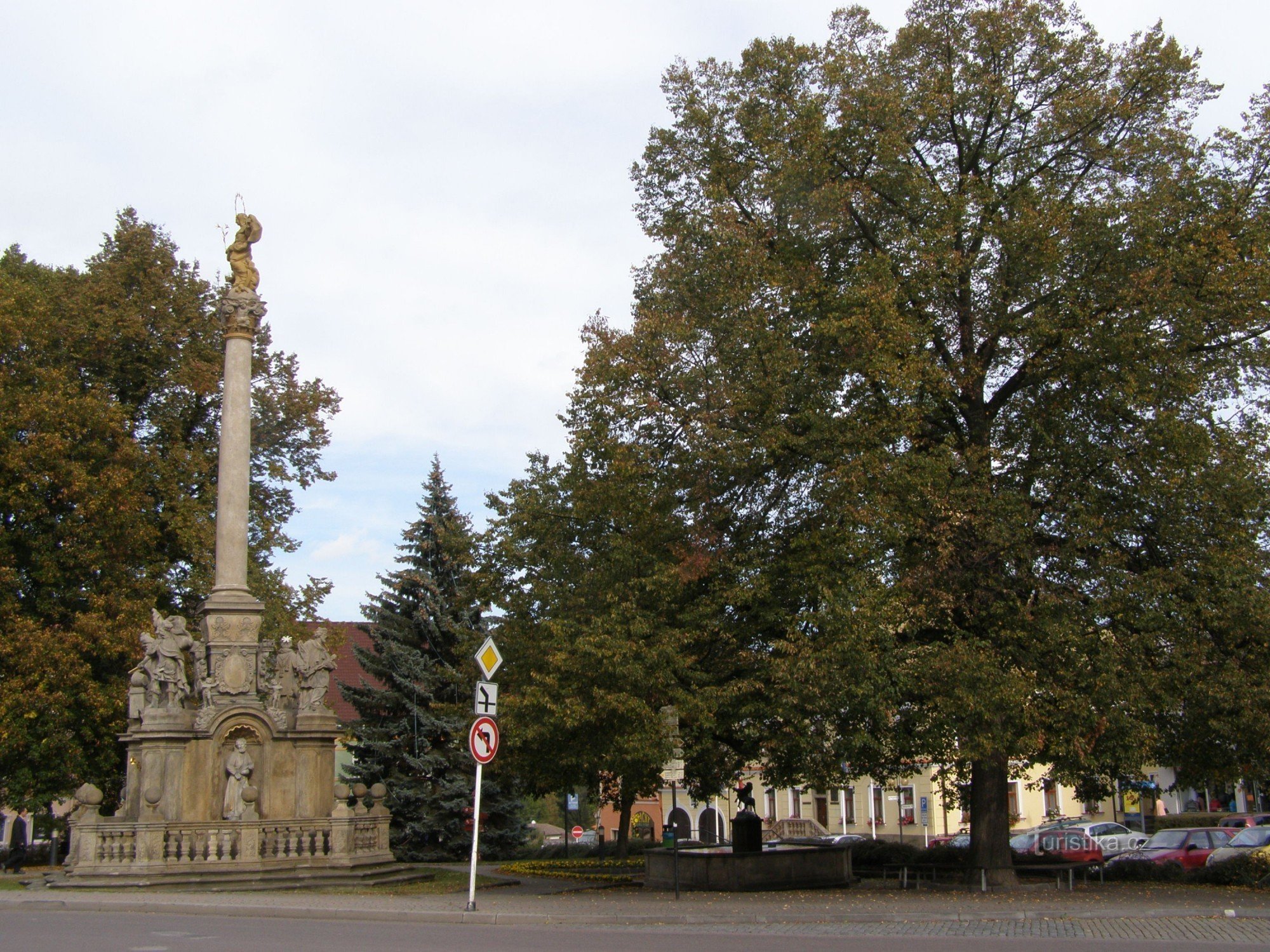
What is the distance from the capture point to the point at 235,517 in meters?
24.0

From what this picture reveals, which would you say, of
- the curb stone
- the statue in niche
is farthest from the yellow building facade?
the curb stone

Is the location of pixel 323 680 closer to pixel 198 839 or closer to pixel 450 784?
pixel 198 839

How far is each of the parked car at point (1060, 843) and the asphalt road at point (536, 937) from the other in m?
15.8

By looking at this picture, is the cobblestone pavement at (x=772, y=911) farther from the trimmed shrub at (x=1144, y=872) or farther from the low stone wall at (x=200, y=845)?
the trimmed shrub at (x=1144, y=872)

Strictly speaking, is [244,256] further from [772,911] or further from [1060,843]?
[1060,843]

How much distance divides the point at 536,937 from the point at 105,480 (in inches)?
734

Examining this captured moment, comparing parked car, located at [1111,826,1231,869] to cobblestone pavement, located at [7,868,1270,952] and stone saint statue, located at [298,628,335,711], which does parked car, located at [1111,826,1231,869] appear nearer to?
cobblestone pavement, located at [7,868,1270,952]

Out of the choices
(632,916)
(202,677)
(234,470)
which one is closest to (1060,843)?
(632,916)

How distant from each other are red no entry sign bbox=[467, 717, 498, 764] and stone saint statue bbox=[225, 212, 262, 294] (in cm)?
1332

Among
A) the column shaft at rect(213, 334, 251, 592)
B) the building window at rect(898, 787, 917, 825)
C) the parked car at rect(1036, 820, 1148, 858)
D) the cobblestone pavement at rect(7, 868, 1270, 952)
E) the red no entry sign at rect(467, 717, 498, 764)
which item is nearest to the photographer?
the cobblestone pavement at rect(7, 868, 1270, 952)

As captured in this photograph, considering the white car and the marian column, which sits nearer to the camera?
the marian column

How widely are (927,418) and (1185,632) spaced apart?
5984 mm

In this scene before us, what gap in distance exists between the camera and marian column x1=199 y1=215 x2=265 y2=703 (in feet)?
75.0

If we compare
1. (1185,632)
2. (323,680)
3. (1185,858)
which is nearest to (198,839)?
(323,680)
